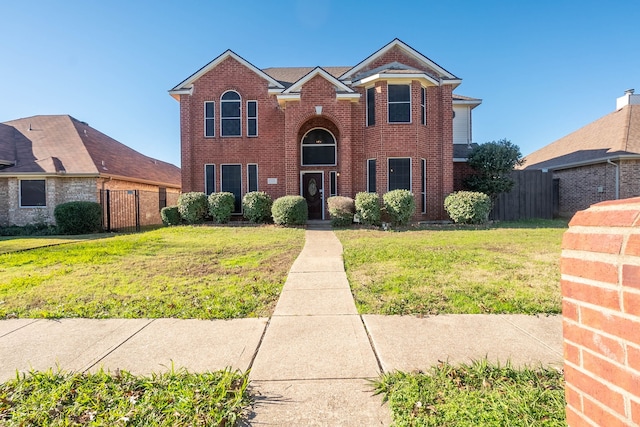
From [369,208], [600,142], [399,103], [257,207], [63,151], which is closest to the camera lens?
[369,208]

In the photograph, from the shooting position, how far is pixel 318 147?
15.9 metres

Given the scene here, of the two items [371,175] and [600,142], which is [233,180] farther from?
[600,142]

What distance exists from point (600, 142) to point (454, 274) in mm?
17069

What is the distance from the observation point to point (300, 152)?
15.8m

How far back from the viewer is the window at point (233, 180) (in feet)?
51.5

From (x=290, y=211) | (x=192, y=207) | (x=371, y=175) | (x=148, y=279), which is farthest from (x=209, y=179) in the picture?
(x=148, y=279)

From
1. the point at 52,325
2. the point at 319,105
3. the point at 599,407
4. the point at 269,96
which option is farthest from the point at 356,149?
the point at 599,407

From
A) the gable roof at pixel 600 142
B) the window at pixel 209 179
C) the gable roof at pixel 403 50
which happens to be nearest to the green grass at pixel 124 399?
the window at pixel 209 179

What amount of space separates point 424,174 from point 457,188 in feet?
8.52

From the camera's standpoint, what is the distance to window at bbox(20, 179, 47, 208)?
15.6 m

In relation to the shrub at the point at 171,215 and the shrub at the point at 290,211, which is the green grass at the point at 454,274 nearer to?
the shrub at the point at 290,211

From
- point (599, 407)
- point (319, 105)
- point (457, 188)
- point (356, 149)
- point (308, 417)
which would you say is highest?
point (319, 105)

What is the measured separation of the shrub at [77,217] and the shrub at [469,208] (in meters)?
16.0

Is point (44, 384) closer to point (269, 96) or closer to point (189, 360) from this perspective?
point (189, 360)
